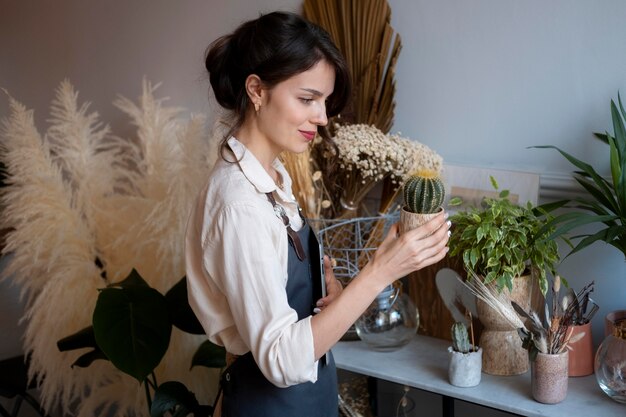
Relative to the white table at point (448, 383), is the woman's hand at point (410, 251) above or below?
above

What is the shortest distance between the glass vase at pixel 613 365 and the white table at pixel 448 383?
3 centimetres

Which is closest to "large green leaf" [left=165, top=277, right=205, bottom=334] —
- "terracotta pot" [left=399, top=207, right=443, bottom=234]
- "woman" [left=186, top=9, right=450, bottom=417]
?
"woman" [left=186, top=9, right=450, bottom=417]

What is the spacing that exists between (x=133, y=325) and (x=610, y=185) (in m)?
1.24

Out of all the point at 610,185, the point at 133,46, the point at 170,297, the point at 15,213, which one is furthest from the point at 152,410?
the point at 133,46

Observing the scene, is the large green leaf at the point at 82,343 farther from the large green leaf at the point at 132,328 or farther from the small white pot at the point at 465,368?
the small white pot at the point at 465,368

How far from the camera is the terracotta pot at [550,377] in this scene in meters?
1.58

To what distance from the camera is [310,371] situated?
4.11 feet

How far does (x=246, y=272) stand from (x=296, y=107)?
333 millimetres

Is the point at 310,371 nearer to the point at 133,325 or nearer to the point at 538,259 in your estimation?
the point at 538,259

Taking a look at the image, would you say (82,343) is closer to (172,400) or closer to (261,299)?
(172,400)

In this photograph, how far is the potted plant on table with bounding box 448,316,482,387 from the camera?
1697 mm

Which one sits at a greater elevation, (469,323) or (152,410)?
(469,323)

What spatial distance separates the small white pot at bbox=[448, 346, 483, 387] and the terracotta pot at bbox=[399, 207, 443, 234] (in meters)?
0.46

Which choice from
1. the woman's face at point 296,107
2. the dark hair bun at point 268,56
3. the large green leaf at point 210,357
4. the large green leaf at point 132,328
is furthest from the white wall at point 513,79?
the large green leaf at point 210,357
